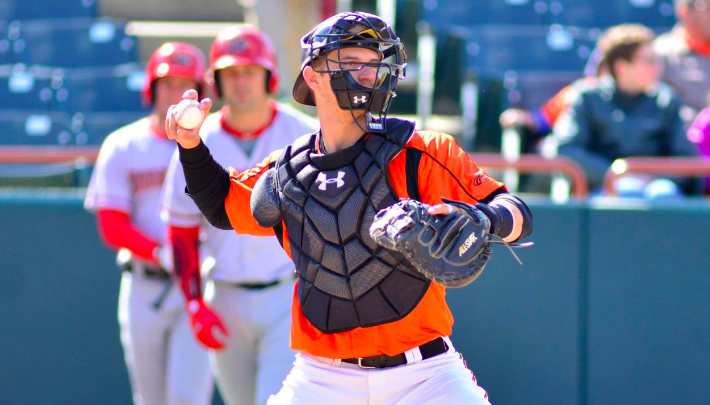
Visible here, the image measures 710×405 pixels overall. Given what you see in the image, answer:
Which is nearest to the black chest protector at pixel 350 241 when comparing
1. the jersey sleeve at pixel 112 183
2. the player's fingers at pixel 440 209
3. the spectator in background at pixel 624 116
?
the player's fingers at pixel 440 209

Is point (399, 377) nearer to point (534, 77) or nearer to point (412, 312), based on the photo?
point (412, 312)

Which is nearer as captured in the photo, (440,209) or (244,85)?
(440,209)

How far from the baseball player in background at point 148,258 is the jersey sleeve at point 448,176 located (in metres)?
2.09

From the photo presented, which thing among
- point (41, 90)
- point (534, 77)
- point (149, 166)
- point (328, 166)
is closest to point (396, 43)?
point (328, 166)

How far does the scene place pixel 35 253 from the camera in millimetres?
4934

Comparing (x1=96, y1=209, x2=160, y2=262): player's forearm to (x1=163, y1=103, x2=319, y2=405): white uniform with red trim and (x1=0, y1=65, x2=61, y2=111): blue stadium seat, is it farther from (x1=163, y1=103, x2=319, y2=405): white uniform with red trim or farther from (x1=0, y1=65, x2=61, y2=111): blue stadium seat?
(x1=0, y1=65, x2=61, y2=111): blue stadium seat

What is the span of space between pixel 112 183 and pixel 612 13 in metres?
5.15

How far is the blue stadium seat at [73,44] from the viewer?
8133mm

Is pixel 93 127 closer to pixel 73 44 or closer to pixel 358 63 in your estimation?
pixel 73 44

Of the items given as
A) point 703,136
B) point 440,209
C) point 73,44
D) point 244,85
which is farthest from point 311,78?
point 73,44

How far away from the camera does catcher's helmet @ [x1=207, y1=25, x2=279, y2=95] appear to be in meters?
4.19

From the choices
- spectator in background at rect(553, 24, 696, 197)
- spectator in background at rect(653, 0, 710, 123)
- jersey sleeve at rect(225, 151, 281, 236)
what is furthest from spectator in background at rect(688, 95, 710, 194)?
jersey sleeve at rect(225, 151, 281, 236)

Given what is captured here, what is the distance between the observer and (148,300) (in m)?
4.43

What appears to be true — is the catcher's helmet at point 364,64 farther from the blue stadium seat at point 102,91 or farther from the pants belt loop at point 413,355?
the blue stadium seat at point 102,91
